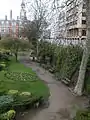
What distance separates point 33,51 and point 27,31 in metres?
10.0

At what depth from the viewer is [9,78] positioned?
1565cm

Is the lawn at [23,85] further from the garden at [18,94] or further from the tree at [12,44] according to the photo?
the tree at [12,44]

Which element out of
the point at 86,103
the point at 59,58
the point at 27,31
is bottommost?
the point at 86,103

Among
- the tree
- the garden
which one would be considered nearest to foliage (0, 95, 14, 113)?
the garden

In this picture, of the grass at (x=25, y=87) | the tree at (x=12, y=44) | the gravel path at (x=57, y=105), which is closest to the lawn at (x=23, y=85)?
the grass at (x=25, y=87)

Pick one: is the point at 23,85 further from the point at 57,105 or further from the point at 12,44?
the point at 12,44

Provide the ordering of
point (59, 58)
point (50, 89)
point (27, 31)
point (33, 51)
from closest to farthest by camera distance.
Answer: point (50, 89) → point (59, 58) → point (33, 51) → point (27, 31)

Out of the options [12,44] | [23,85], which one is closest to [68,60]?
[23,85]

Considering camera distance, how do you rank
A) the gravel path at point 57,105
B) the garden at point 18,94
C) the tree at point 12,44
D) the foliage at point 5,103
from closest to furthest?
the foliage at point 5,103 → the garden at point 18,94 → the gravel path at point 57,105 → the tree at point 12,44

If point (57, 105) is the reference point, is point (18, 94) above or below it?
above

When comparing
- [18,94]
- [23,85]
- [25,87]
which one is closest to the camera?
[18,94]

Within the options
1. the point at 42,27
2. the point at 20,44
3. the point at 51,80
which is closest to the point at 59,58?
the point at 51,80

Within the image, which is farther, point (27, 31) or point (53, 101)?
point (27, 31)

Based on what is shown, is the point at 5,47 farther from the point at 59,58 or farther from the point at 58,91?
the point at 58,91
